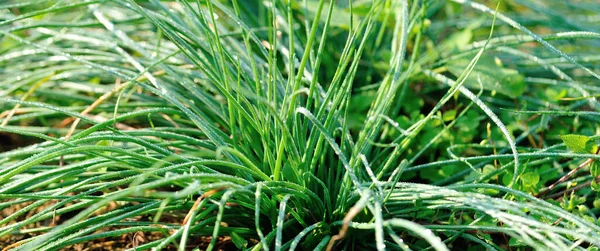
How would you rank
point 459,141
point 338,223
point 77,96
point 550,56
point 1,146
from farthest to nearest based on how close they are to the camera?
point 550,56 → point 1,146 → point 77,96 → point 459,141 → point 338,223

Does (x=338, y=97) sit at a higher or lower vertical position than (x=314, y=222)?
higher

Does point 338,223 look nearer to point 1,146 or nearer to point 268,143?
point 268,143

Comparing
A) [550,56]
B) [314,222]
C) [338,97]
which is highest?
[338,97]

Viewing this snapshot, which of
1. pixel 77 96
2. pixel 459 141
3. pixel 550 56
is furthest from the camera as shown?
pixel 550 56

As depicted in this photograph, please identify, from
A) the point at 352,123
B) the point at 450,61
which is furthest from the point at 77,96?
the point at 450,61

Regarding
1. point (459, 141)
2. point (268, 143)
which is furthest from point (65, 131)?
point (459, 141)

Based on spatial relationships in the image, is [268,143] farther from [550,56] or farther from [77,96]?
[550,56]

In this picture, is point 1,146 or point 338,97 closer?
point 338,97
